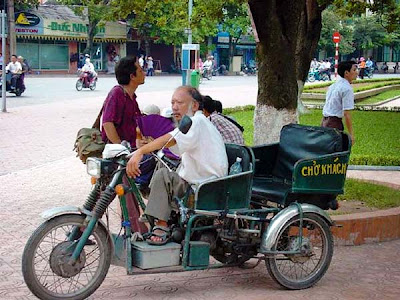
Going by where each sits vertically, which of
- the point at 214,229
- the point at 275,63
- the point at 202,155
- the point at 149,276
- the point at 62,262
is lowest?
the point at 149,276

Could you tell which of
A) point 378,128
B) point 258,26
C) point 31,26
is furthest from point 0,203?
point 31,26

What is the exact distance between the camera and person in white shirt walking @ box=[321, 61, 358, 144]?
28.8ft

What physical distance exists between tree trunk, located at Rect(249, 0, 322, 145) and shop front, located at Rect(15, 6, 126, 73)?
4164 centimetres

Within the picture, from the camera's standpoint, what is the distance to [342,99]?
8875mm

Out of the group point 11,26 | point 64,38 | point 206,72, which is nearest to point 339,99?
point 11,26

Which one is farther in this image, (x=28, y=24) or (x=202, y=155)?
(x=28, y=24)

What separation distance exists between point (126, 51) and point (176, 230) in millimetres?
53303

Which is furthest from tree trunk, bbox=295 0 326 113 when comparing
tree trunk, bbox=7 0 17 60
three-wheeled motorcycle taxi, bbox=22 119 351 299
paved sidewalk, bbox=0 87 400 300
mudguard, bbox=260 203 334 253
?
tree trunk, bbox=7 0 17 60

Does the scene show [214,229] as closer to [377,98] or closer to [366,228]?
[366,228]

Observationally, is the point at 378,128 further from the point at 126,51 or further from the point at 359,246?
the point at 126,51

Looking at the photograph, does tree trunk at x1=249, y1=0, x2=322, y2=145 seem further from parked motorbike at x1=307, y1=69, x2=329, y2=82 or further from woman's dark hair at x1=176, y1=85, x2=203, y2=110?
parked motorbike at x1=307, y1=69, x2=329, y2=82

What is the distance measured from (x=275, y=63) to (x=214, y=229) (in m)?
3.48

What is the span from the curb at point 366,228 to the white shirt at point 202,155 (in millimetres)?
1930

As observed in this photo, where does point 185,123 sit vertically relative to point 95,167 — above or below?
above
